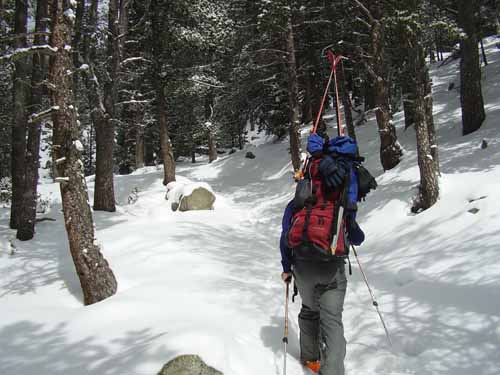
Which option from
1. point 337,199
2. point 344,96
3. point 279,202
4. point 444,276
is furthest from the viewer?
point 344,96

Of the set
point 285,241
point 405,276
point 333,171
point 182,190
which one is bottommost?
point 405,276

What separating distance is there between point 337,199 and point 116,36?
36.9 ft

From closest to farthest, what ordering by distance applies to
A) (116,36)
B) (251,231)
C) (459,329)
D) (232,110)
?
1. (459,329)
2. (251,231)
3. (116,36)
4. (232,110)

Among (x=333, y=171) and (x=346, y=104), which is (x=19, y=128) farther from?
(x=346, y=104)

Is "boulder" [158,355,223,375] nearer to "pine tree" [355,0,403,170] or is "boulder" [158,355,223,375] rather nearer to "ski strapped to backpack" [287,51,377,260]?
"ski strapped to backpack" [287,51,377,260]

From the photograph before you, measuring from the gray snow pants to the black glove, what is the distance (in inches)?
29.0

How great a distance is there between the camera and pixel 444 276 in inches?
203

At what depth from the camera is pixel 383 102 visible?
1106 cm

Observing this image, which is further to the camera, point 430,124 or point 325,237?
A: point 430,124

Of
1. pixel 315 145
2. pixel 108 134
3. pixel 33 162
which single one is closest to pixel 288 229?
pixel 315 145

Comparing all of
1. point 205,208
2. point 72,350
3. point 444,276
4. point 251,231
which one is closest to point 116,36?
point 205,208

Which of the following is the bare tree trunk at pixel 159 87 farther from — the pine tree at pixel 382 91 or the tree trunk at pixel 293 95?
the pine tree at pixel 382 91

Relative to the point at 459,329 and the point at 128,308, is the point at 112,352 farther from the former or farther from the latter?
the point at 459,329

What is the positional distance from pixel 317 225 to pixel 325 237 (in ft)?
0.42
